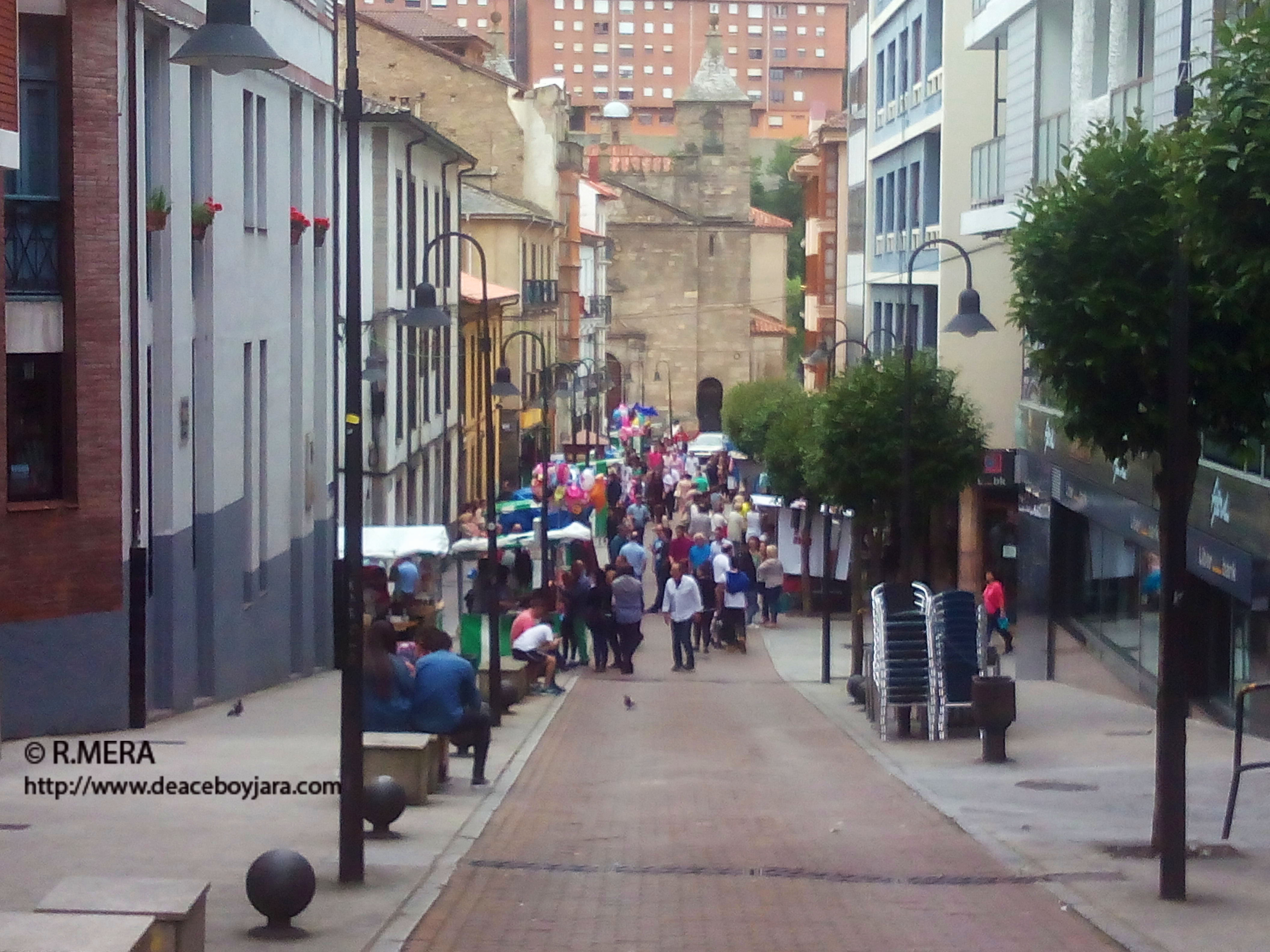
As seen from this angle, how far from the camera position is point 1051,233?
1212cm

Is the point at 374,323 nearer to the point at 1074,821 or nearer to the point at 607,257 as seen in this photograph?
the point at 1074,821

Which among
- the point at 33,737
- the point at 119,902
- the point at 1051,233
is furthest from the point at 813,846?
the point at 33,737

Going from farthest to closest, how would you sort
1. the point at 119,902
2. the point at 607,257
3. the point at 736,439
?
the point at 607,257
the point at 736,439
the point at 119,902

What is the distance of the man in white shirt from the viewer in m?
26.5

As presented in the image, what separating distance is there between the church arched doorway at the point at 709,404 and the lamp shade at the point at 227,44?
85.8 meters

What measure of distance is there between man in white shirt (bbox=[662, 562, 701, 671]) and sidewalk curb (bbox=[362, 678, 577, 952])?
9788mm

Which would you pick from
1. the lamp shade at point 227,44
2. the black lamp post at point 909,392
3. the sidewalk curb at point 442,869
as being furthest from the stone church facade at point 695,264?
the lamp shade at point 227,44

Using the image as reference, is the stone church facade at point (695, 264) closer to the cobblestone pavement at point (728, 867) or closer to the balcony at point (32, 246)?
the cobblestone pavement at point (728, 867)

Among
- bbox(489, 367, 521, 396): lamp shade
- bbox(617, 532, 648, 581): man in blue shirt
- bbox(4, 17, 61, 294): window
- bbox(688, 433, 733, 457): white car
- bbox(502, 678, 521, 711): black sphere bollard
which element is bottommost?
bbox(502, 678, 521, 711): black sphere bollard

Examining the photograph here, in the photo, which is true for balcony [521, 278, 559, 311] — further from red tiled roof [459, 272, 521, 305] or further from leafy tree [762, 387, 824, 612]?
leafy tree [762, 387, 824, 612]

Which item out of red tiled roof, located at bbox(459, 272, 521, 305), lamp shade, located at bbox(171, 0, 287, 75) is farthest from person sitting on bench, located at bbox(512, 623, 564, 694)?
red tiled roof, located at bbox(459, 272, 521, 305)

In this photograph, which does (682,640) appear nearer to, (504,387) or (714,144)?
(504,387)

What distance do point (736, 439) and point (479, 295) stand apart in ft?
40.3

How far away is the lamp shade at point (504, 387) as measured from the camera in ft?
95.5
